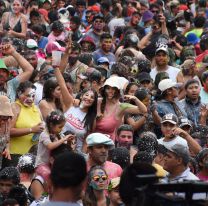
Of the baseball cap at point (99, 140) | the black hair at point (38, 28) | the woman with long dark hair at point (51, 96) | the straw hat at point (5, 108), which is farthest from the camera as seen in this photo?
the black hair at point (38, 28)

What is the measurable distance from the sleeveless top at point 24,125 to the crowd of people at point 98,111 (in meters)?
0.01

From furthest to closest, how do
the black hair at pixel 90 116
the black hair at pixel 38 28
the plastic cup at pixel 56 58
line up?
the black hair at pixel 38 28 → the plastic cup at pixel 56 58 → the black hair at pixel 90 116

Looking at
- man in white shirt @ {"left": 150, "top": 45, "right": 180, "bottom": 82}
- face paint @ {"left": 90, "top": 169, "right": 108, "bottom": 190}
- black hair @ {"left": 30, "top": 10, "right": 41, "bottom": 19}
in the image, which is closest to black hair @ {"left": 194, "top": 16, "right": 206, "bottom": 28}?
black hair @ {"left": 30, "top": 10, "right": 41, "bottom": 19}

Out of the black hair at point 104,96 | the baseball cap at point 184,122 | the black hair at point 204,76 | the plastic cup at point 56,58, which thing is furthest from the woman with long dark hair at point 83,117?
the black hair at point 204,76

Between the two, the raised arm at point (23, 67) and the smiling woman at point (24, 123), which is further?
the raised arm at point (23, 67)

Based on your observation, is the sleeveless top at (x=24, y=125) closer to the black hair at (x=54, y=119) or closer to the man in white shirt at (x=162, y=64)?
the black hair at (x=54, y=119)

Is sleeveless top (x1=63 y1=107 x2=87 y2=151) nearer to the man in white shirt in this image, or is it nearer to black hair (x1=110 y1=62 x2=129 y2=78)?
black hair (x1=110 y1=62 x2=129 y2=78)

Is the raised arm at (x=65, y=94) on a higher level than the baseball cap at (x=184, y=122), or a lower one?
higher

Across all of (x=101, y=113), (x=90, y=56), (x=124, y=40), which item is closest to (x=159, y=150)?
(x=101, y=113)

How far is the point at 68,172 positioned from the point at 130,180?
389mm

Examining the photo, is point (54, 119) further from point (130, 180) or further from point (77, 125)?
point (130, 180)

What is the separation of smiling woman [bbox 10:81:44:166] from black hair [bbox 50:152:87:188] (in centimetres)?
541

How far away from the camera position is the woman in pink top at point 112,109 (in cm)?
1232

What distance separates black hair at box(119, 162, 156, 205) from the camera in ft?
20.2
